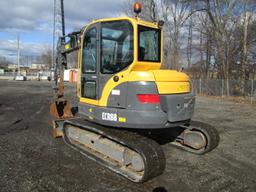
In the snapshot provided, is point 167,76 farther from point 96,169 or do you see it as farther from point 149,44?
point 96,169

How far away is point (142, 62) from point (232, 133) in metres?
5.53

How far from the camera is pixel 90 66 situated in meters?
6.39

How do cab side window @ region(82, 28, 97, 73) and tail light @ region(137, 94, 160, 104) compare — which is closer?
tail light @ region(137, 94, 160, 104)

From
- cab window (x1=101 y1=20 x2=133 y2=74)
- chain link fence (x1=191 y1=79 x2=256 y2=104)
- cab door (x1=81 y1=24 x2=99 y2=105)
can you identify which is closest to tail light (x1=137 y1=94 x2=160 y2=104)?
cab window (x1=101 y1=20 x2=133 y2=74)

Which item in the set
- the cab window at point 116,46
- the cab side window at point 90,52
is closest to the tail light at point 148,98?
the cab window at point 116,46

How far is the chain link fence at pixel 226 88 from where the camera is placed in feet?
74.0

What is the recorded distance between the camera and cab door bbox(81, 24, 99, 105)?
6.12 meters

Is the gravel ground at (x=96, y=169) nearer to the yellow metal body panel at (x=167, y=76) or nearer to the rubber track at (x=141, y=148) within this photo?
the rubber track at (x=141, y=148)

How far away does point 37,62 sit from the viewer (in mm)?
108500

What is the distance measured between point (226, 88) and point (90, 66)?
69.4 feet

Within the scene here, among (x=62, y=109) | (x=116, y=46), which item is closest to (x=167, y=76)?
(x=116, y=46)

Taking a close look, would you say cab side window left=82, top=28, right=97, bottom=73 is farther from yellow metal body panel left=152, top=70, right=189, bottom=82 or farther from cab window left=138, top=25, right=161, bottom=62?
yellow metal body panel left=152, top=70, right=189, bottom=82

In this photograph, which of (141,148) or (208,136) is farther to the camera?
(208,136)

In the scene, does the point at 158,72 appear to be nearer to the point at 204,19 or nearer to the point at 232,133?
the point at 232,133
